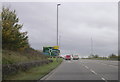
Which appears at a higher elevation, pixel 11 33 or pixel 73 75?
pixel 11 33

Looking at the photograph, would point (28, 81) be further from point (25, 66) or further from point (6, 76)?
point (25, 66)

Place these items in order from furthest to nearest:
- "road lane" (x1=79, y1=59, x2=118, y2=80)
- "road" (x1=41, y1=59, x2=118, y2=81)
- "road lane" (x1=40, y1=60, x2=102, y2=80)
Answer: "road lane" (x1=79, y1=59, x2=118, y2=80) → "road" (x1=41, y1=59, x2=118, y2=81) → "road lane" (x1=40, y1=60, x2=102, y2=80)

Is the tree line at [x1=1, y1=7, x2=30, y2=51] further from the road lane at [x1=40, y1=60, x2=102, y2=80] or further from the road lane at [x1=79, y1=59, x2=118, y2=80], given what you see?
the road lane at [x1=79, y1=59, x2=118, y2=80]

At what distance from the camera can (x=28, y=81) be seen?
53.4 ft

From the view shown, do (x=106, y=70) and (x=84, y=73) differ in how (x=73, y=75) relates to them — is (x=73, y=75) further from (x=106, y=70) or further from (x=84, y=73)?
(x=106, y=70)

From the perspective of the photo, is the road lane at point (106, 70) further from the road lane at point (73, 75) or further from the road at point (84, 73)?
the road lane at point (73, 75)

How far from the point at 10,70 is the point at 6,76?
3.75 feet

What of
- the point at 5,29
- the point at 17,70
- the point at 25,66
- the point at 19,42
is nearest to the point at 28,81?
the point at 17,70

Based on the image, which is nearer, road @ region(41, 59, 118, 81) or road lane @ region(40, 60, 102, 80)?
road lane @ region(40, 60, 102, 80)

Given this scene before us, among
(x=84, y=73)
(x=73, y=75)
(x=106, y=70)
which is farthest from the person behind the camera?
(x=106, y=70)

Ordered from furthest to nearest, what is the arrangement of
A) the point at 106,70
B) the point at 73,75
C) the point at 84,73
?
the point at 106,70 → the point at 84,73 → the point at 73,75

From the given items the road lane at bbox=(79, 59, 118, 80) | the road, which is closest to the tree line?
the road

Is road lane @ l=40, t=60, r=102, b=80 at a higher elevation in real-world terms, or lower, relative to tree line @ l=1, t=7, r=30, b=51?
lower

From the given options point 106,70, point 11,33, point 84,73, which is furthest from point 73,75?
point 11,33
